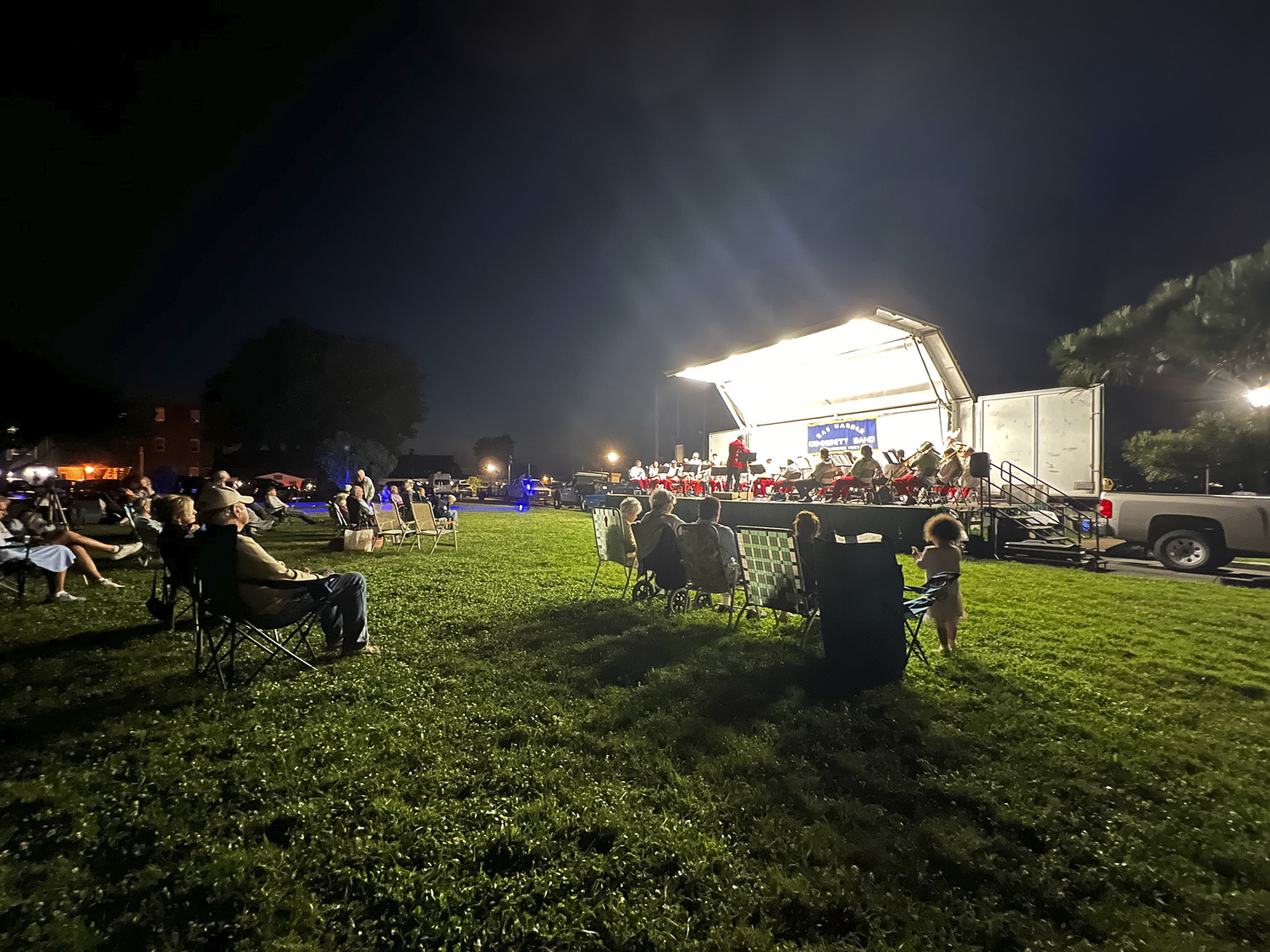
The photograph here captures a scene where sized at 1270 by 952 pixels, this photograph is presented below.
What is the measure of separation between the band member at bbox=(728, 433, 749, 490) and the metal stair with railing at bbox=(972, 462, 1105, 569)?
649 centimetres

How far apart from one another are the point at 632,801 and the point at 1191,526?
10.7 m

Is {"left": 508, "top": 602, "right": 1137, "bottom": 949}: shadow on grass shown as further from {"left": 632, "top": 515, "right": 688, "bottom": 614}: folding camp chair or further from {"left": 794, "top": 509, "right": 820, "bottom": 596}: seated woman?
{"left": 632, "top": 515, "right": 688, "bottom": 614}: folding camp chair

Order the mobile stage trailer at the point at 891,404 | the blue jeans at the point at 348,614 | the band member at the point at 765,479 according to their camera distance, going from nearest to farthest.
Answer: the blue jeans at the point at 348,614 < the mobile stage trailer at the point at 891,404 < the band member at the point at 765,479

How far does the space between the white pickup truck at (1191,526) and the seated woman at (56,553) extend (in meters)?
13.7

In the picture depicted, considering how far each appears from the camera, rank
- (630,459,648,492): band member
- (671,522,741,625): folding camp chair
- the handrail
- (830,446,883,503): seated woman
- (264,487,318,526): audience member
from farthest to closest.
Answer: (630,459,648,492): band member
(264,487,318,526): audience member
(830,446,883,503): seated woman
the handrail
(671,522,741,625): folding camp chair

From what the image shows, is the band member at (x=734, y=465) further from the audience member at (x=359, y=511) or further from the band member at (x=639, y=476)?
the audience member at (x=359, y=511)

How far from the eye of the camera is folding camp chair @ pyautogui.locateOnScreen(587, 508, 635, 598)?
6309 mm

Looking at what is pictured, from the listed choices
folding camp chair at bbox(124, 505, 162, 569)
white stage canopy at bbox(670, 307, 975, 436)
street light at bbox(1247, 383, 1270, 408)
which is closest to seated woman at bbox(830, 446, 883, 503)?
white stage canopy at bbox(670, 307, 975, 436)

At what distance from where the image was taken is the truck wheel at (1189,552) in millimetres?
8383

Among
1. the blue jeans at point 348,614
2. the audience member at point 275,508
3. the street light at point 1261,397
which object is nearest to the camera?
the blue jeans at point 348,614

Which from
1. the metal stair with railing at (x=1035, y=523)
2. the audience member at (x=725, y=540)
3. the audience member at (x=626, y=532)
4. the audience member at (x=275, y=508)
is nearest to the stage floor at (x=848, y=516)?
the metal stair with railing at (x=1035, y=523)

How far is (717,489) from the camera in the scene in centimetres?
1546

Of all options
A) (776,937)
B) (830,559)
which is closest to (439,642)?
(830,559)

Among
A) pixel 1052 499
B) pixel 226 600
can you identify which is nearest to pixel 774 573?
pixel 226 600
